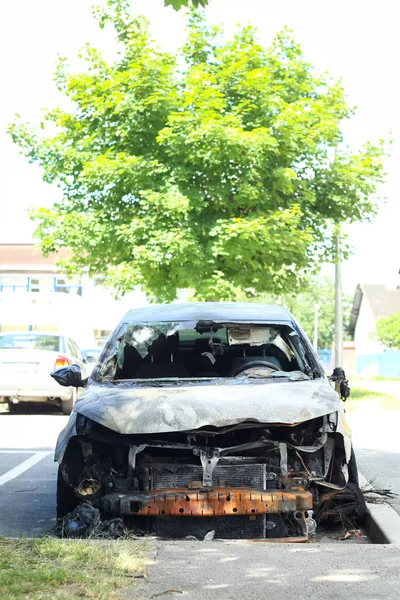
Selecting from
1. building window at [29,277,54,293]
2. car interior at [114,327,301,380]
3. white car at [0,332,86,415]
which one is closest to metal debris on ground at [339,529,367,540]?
car interior at [114,327,301,380]

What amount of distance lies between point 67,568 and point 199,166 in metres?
16.7

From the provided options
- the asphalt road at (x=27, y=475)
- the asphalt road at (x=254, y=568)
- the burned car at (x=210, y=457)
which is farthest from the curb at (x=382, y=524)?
the asphalt road at (x=27, y=475)

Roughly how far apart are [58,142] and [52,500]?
15501 millimetres

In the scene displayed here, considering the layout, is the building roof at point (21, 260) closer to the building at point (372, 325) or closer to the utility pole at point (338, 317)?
Result: the building at point (372, 325)

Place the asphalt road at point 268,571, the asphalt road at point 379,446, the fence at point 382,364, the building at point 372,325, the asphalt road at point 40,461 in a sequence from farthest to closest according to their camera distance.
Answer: the building at point 372,325
the fence at point 382,364
the asphalt road at point 379,446
the asphalt road at point 40,461
the asphalt road at point 268,571

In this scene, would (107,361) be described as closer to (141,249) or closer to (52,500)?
(52,500)

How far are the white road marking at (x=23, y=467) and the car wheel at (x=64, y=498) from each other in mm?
2857

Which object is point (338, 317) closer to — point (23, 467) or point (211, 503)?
point (23, 467)

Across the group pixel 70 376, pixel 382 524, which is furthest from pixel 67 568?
pixel 70 376

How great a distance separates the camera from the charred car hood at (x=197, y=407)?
19.8 feet

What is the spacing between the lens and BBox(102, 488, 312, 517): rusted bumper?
5.97 m

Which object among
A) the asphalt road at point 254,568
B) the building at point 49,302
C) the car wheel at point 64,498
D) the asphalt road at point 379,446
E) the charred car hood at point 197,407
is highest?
the building at point 49,302

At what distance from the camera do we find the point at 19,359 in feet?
56.1

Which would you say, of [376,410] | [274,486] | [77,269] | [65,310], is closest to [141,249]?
[77,269]
